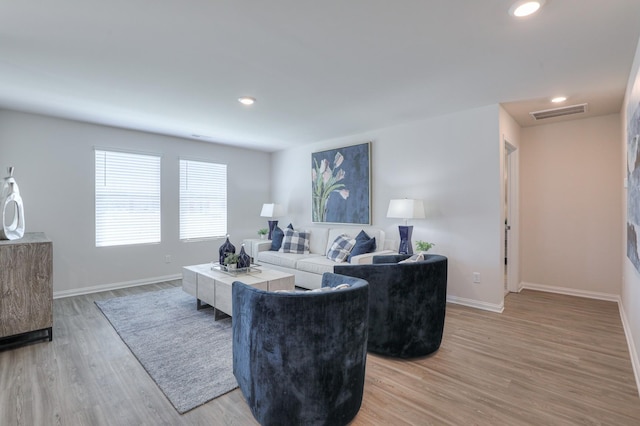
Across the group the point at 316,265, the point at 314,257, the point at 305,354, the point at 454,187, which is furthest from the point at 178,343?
the point at 454,187

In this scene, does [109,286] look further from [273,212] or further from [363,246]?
[363,246]

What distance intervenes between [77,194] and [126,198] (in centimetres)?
61

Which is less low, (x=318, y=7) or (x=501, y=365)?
Result: (x=318, y=7)

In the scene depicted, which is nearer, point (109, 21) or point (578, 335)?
point (109, 21)

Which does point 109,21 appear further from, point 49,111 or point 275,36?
point 49,111

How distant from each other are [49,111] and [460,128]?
524 cm

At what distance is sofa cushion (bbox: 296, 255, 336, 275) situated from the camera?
4.15 m

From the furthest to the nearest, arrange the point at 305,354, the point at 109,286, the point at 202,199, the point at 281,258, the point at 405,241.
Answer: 1. the point at 202,199
2. the point at 281,258
3. the point at 109,286
4. the point at 405,241
5. the point at 305,354

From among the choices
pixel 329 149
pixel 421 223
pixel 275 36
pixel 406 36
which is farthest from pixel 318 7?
pixel 329 149

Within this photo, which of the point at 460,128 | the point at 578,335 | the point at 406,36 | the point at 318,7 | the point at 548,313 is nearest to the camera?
the point at 318,7

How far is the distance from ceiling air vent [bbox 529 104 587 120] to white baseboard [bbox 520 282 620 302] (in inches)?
94.9

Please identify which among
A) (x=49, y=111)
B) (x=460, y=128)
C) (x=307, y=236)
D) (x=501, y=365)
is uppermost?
(x=49, y=111)

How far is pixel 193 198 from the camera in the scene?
18.5ft

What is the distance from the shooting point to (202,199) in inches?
227
